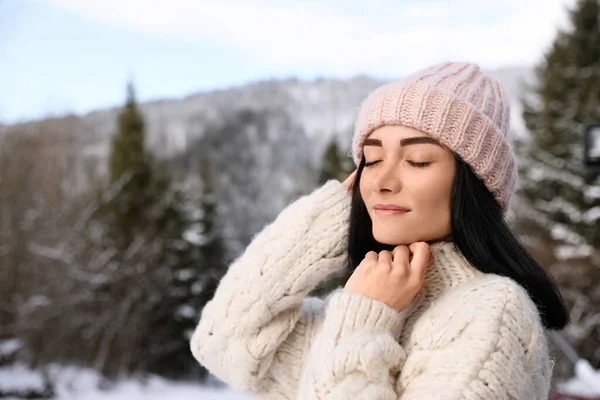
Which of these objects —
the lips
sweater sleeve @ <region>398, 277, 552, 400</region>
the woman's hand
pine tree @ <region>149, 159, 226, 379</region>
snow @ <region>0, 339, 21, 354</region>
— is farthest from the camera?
pine tree @ <region>149, 159, 226, 379</region>

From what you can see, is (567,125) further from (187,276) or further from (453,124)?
(453,124)

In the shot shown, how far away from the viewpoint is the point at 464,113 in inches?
→ 51.7

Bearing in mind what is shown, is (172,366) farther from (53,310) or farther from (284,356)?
(284,356)

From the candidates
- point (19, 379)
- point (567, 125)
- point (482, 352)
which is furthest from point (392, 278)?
point (567, 125)

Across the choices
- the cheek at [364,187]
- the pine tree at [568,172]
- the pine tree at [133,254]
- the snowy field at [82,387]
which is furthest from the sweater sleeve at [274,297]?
the pine tree at [133,254]

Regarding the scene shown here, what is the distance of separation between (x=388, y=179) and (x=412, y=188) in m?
0.05

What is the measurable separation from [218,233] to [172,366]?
4391mm

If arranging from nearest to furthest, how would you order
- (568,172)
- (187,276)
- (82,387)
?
(82,387)
(568,172)
(187,276)

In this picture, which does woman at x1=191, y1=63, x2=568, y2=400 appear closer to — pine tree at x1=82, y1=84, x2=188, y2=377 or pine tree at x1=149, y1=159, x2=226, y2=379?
pine tree at x1=82, y1=84, x2=188, y2=377

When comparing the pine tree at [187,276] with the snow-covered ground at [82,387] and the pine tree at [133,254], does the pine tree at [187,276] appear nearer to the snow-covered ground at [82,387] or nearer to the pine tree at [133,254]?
the pine tree at [133,254]

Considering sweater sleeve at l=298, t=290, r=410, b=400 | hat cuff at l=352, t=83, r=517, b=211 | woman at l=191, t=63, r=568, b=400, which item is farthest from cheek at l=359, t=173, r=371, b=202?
sweater sleeve at l=298, t=290, r=410, b=400

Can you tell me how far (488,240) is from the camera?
1316 millimetres

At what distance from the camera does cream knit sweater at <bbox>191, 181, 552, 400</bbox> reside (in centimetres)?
106

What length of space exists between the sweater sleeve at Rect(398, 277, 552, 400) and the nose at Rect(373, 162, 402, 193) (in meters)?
0.26
